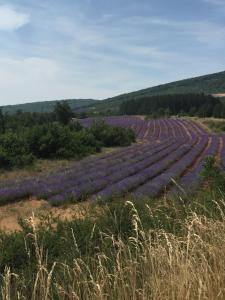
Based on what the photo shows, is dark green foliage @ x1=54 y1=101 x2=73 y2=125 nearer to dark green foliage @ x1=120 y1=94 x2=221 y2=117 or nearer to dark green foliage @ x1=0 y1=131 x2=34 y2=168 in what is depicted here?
dark green foliage @ x1=0 y1=131 x2=34 y2=168

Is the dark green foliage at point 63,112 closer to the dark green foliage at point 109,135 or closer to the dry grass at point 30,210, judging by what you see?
the dark green foliage at point 109,135

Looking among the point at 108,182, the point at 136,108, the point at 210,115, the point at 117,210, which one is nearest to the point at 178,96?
the point at 136,108

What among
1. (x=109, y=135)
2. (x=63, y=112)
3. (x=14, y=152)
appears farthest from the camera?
(x=63, y=112)

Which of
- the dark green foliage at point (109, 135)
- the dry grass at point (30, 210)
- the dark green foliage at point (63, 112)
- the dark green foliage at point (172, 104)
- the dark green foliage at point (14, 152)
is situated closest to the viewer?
the dry grass at point (30, 210)

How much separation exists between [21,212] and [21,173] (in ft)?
33.2

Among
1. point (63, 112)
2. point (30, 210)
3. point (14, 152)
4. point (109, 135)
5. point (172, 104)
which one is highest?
point (63, 112)

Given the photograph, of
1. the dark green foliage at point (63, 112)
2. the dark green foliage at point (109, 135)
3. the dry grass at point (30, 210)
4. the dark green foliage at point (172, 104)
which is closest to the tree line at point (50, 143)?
the dark green foliage at point (109, 135)

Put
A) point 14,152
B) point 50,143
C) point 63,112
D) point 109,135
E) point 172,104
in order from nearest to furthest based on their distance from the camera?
point 14,152
point 50,143
point 109,135
point 63,112
point 172,104

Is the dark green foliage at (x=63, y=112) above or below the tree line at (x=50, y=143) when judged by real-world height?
above

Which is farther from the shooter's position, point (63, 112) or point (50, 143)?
point (63, 112)

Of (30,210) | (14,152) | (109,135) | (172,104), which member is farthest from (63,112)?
(172,104)

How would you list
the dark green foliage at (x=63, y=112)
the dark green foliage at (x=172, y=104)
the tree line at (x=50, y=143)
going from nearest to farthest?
the tree line at (x=50, y=143) < the dark green foliage at (x=63, y=112) < the dark green foliage at (x=172, y=104)

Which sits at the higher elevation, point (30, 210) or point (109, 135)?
point (109, 135)

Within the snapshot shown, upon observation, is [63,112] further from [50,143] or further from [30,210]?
[30,210]
